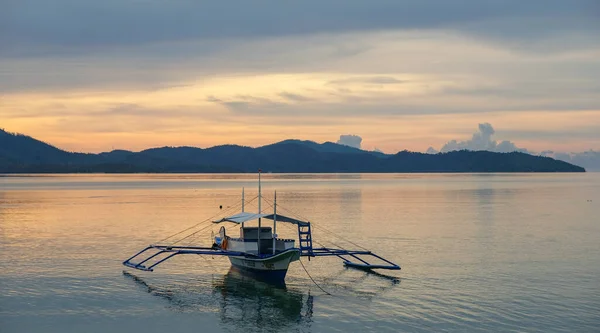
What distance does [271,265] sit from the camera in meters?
41.0

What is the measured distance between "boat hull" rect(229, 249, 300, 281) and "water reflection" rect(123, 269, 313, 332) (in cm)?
57

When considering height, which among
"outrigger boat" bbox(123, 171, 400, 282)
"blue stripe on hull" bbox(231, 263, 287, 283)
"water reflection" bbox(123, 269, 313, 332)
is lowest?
"water reflection" bbox(123, 269, 313, 332)

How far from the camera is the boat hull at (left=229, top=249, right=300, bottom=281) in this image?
39750 mm

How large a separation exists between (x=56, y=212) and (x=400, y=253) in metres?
63.5

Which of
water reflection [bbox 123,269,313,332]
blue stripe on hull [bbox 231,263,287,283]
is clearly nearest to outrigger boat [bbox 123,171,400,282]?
blue stripe on hull [bbox 231,263,287,283]

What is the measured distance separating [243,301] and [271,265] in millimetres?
4173

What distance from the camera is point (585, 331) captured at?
99.2ft

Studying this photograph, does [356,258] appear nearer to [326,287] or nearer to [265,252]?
[326,287]

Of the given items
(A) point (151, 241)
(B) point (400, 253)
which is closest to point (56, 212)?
(A) point (151, 241)

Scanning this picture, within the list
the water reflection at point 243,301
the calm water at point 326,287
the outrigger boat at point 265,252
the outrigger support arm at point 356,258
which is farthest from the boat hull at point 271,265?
the outrigger support arm at point 356,258

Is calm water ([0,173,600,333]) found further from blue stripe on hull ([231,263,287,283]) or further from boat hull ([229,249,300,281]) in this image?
boat hull ([229,249,300,281])

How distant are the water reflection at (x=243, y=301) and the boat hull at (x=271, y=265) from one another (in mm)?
567

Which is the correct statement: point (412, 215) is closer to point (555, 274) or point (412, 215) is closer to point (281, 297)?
point (555, 274)

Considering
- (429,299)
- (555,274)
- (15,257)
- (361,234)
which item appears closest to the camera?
(429,299)
